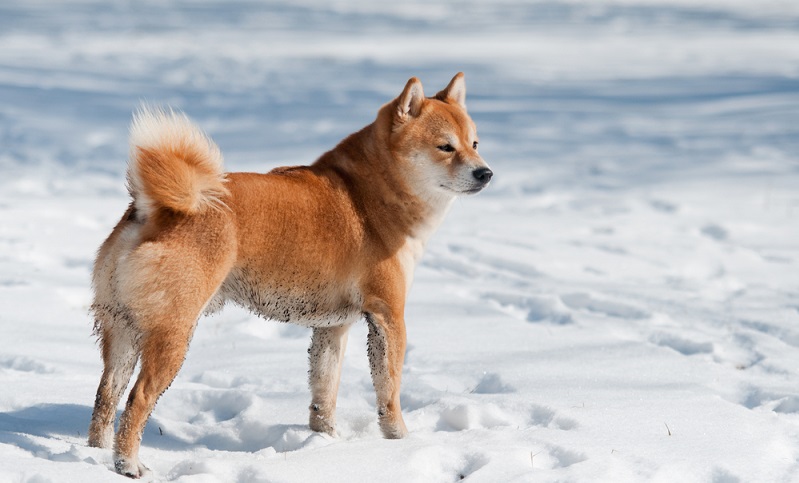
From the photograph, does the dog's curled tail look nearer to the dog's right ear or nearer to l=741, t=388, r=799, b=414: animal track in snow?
the dog's right ear

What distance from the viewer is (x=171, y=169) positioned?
325 centimetres

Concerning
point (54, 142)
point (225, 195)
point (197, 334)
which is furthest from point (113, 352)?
point (54, 142)

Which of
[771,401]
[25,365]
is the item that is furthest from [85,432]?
[771,401]

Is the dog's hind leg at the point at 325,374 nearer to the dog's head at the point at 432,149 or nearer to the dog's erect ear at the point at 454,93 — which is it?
the dog's head at the point at 432,149

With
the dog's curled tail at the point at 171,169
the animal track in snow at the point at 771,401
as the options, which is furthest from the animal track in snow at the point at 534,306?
the dog's curled tail at the point at 171,169

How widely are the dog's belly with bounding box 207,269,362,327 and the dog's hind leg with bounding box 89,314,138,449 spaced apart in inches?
13.7

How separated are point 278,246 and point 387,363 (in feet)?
2.05

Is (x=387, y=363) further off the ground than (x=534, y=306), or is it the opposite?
(x=387, y=363)

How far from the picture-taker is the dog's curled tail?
3.24 metres

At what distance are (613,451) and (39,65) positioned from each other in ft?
47.7

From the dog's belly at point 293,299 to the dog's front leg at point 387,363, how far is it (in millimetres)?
109

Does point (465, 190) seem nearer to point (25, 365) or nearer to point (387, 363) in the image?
point (387, 363)

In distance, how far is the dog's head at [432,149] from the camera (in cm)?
387

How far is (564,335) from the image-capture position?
520 centimetres
